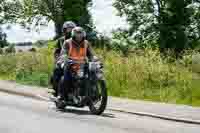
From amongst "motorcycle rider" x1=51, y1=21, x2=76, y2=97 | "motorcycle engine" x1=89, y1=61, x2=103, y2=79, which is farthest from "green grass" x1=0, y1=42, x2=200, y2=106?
"motorcycle engine" x1=89, y1=61, x2=103, y2=79

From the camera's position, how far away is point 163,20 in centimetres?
6494

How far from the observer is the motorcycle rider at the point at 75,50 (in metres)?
16.6

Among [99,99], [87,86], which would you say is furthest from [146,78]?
[99,99]

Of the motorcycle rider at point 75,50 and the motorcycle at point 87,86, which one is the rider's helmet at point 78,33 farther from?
the motorcycle at point 87,86

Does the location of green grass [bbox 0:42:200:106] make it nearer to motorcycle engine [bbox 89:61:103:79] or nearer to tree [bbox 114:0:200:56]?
motorcycle engine [bbox 89:61:103:79]

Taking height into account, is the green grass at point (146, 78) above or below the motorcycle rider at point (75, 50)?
below

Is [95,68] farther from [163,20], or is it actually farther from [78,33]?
[163,20]

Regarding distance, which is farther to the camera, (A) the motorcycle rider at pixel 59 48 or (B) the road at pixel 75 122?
(A) the motorcycle rider at pixel 59 48

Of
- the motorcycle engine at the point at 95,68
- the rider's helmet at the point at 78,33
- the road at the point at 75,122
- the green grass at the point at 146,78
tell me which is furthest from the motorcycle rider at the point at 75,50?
the green grass at the point at 146,78

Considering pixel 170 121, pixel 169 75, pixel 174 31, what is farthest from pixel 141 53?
pixel 174 31

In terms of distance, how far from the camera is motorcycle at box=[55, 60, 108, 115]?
627 inches

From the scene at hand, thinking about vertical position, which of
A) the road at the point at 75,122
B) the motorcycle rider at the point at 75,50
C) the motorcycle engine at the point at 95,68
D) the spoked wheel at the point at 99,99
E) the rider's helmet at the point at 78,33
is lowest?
the road at the point at 75,122

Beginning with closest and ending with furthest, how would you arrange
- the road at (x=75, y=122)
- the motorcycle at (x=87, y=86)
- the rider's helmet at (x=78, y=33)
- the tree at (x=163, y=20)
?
the road at (x=75, y=122), the motorcycle at (x=87, y=86), the rider's helmet at (x=78, y=33), the tree at (x=163, y=20)

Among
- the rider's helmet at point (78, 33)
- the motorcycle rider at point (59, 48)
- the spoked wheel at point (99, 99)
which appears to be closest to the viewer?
the spoked wheel at point (99, 99)
